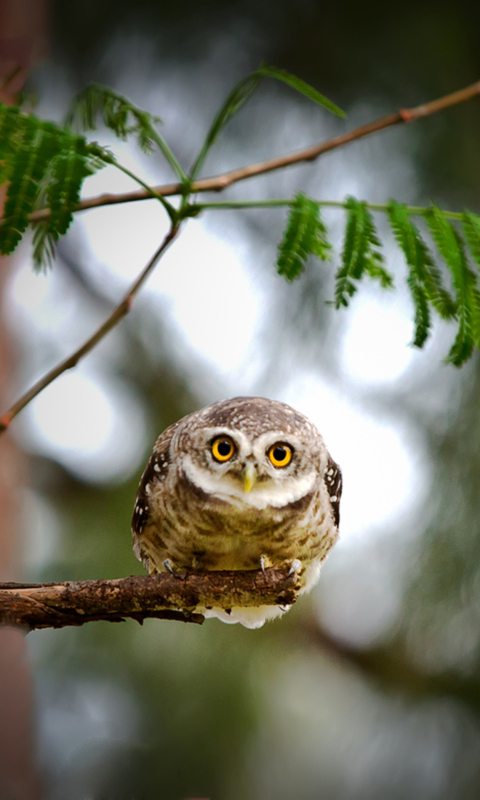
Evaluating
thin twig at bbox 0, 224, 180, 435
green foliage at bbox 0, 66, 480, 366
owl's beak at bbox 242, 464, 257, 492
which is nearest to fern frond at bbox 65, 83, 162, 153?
green foliage at bbox 0, 66, 480, 366

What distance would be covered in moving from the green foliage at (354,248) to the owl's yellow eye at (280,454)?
17.3 inches

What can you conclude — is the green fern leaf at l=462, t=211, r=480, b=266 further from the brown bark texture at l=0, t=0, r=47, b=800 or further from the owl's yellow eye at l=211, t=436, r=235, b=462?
the brown bark texture at l=0, t=0, r=47, b=800

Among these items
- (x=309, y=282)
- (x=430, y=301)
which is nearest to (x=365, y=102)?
(x=309, y=282)

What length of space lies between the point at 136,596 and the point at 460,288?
0.86 m

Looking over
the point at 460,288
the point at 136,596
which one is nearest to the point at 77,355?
the point at 136,596

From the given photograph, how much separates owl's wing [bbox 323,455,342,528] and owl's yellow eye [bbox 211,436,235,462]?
32 centimetres

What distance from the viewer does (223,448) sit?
5.40 ft

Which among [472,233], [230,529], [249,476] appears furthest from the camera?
[230,529]

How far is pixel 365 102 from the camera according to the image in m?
3.94

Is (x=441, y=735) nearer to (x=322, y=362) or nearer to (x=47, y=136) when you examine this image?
(x=322, y=362)

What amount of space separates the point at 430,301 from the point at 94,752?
320 cm

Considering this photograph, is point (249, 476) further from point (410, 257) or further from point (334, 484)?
point (410, 257)

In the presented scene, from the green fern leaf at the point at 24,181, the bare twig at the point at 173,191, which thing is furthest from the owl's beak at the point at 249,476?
the green fern leaf at the point at 24,181

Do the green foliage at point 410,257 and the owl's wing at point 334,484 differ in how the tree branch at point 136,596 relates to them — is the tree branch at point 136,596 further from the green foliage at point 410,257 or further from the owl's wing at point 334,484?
the green foliage at point 410,257
